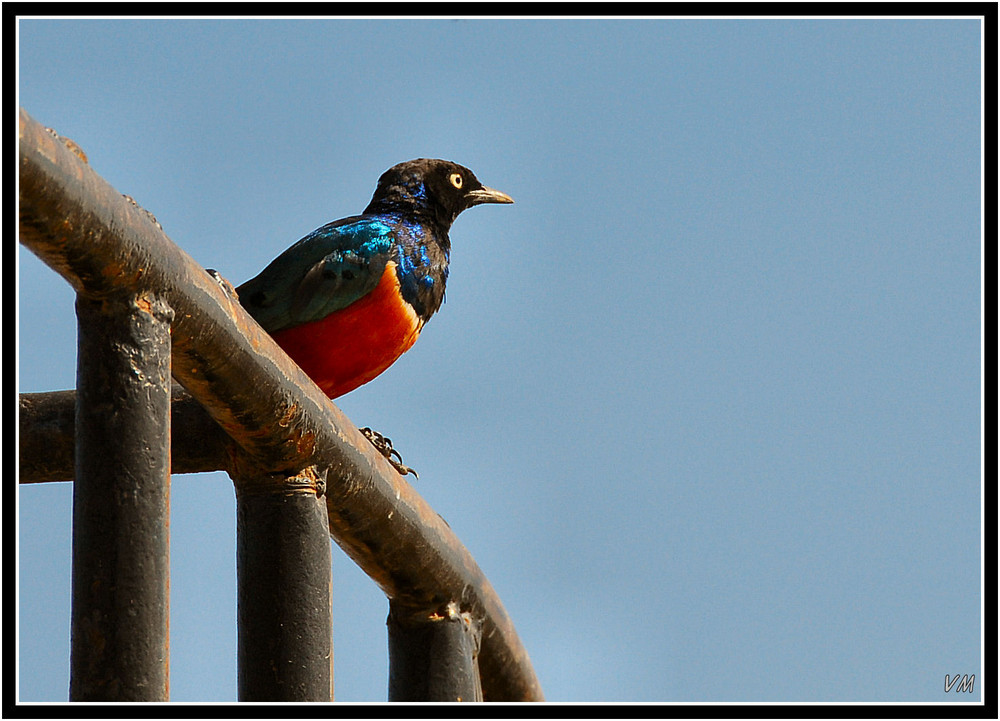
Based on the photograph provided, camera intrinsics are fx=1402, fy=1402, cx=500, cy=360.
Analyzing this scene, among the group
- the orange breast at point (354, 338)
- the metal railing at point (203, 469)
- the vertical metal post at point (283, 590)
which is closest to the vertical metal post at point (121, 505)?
the metal railing at point (203, 469)

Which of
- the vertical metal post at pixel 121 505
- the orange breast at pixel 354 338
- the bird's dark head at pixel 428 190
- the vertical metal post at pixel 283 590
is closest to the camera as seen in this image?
the vertical metal post at pixel 121 505

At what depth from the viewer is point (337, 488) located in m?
3.75

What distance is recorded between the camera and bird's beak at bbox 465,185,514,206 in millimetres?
7480

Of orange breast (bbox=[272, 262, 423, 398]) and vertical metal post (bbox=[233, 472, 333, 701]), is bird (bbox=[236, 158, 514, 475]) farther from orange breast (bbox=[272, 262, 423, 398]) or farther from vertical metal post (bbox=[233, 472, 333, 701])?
vertical metal post (bbox=[233, 472, 333, 701])

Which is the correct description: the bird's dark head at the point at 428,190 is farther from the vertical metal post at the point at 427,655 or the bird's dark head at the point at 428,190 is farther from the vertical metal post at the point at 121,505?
the vertical metal post at the point at 121,505

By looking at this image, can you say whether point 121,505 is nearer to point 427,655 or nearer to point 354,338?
point 427,655

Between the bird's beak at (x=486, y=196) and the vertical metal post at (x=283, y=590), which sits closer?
the vertical metal post at (x=283, y=590)

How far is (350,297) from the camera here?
5.99m

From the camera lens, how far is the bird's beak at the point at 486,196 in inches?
295

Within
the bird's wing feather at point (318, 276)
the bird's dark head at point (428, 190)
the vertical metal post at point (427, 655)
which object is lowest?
the vertical metal post at point (427, 655)
